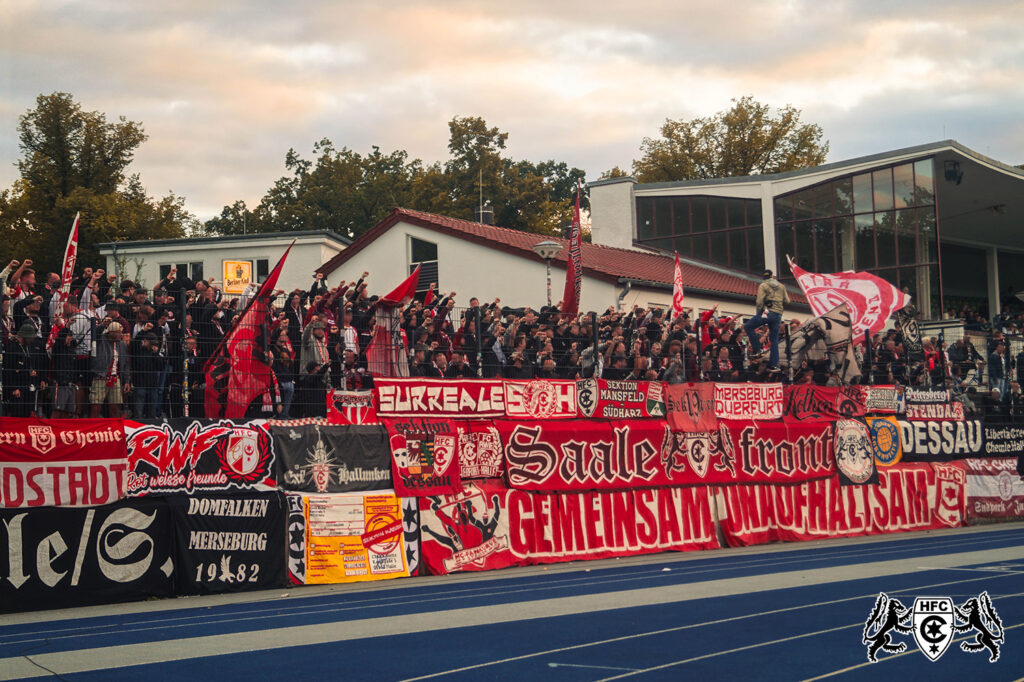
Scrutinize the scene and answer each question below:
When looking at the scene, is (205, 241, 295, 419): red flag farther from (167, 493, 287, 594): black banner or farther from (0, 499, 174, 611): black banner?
(0, 499, 174, 611): black banner

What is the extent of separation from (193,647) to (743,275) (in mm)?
35099

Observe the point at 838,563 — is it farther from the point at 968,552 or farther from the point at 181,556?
the point at 181,556

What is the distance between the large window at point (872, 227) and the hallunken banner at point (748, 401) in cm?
1942

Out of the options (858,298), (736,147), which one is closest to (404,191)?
(736,147)

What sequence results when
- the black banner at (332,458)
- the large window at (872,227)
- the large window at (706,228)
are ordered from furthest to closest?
1. the large window at (706,228)
2. the large window at (872,227)
3. the black banner at (332,458)

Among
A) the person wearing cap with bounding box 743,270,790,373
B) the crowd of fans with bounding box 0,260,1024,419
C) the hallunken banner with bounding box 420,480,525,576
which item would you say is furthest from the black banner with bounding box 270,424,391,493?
the person wearing cap with bounding box 743,270,790,373

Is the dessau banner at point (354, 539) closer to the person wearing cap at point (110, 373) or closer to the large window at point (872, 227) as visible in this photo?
the person wearing cap at point (110, 373)

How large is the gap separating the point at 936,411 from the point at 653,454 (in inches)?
325

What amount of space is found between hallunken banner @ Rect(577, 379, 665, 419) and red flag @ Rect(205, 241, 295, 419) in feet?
19.6

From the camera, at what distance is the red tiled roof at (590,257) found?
3406 cm

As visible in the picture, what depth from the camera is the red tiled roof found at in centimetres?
3406

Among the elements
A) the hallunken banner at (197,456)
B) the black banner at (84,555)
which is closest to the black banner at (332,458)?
the hallunken banner at (197,456)

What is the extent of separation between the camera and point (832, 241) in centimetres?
4100

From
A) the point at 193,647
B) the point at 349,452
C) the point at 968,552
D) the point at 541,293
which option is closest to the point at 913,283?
the point at 541,293
